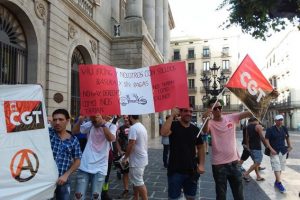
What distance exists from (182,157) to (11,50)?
7944mm

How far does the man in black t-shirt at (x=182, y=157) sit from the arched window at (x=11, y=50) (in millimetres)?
7153

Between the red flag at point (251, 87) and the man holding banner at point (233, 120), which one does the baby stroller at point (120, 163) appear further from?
the red flag at point (251, 87)

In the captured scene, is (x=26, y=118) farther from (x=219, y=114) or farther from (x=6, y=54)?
(x=6, y=54)

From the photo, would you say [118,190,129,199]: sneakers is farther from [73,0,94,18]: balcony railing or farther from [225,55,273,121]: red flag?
[73,0,94,18]: balcony railing

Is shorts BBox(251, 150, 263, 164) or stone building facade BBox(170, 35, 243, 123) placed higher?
stone building facade BBox(170, 35, 243, 123)

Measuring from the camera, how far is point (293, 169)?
10250mm

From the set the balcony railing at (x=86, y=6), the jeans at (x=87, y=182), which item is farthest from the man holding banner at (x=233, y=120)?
the balcony railing at (x=86, y=6)

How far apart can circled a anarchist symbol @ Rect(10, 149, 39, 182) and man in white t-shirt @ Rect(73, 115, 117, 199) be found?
3.55 feet

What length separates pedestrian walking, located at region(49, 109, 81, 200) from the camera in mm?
3639

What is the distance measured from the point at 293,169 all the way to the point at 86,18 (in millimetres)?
10111

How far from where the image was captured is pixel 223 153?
4.77 m

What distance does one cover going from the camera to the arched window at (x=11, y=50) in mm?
9953

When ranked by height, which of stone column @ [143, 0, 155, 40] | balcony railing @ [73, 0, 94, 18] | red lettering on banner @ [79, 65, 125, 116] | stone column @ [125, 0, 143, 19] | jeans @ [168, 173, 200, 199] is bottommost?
jeans @ [168, 173, 200, 199]

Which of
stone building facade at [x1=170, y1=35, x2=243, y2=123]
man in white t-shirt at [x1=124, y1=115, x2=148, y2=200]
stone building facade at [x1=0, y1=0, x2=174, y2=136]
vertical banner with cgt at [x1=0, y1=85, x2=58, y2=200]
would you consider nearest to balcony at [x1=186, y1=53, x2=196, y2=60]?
stone building facade at [x1=170, y1=35, x2=243, y2=123]
